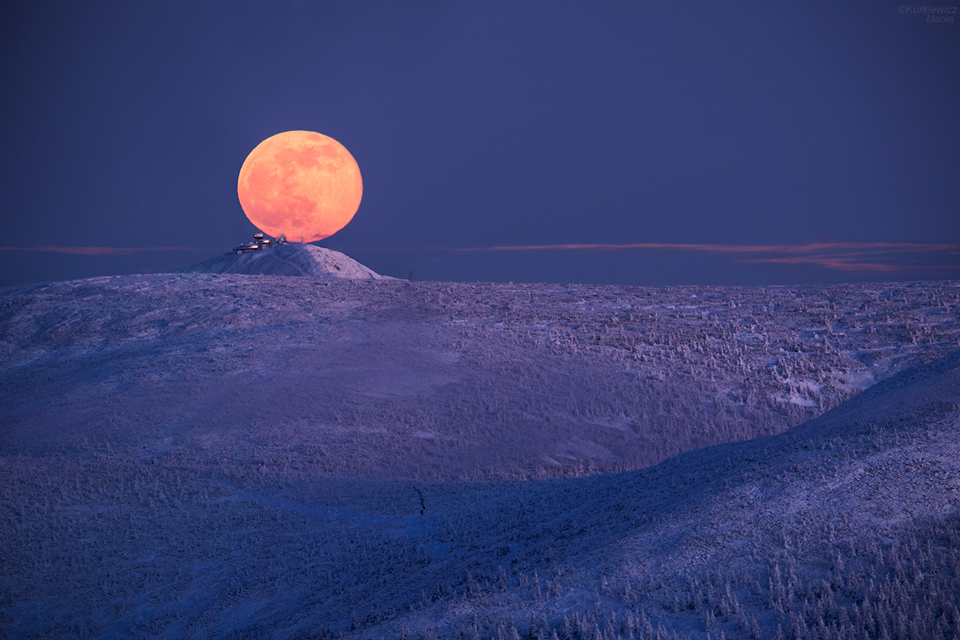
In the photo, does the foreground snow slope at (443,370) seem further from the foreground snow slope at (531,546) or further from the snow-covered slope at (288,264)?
the snow-covered slope at (288,264)

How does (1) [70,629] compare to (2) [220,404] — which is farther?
(2) [220,404]

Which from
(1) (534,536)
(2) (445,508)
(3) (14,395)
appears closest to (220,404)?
(3) (14,395)

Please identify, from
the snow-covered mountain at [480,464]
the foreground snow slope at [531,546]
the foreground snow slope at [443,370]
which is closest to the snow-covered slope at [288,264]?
the foreground snow slope at [443,370]

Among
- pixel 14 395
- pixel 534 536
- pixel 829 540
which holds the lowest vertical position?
pixel 14 395

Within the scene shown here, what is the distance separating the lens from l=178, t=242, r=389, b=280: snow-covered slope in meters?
58.9

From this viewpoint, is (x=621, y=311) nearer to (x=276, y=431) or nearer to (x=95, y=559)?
(x=276, y=431)

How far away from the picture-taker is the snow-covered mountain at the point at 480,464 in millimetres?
9734

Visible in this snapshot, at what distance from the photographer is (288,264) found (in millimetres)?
60156

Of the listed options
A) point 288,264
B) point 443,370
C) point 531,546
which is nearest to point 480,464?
point 443,370

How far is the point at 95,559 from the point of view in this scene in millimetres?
14766

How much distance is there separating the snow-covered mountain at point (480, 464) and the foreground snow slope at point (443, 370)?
154 millimetres

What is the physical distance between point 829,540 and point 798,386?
19.2 meters

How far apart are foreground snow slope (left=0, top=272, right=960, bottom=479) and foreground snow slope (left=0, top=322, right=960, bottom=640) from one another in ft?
10.4

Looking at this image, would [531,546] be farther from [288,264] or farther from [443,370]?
[288,264]
